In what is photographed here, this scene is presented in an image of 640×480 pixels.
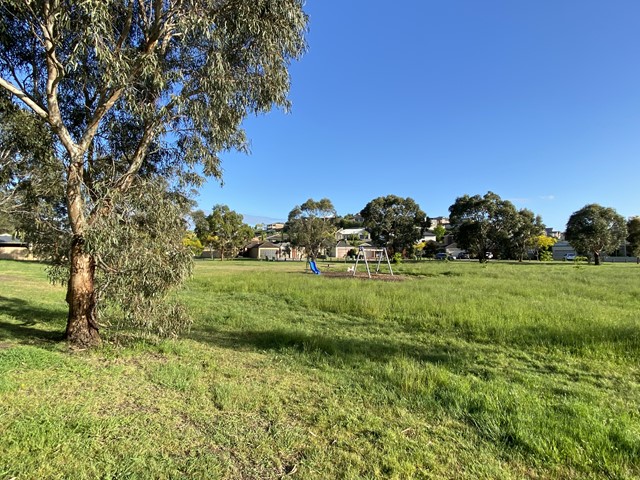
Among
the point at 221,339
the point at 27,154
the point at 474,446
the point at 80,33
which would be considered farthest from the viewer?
the point at 221,339

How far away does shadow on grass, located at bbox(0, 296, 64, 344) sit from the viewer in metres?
6.82

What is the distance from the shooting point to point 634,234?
50812 millimetres

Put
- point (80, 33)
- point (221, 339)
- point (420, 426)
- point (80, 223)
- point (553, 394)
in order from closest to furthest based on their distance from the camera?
point (420, 426)
point (553, 394)
point (80, 33)
point (80, 223)
point (221, 339)

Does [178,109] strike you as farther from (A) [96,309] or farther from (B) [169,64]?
(A) [96,309]

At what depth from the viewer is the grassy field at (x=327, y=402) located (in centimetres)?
293

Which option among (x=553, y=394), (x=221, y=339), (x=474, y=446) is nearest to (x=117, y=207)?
(x=221, y=339)

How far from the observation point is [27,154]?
693 cm

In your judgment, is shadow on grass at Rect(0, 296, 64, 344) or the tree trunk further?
shadow on grass at Rect(0, 296, 64, 344)

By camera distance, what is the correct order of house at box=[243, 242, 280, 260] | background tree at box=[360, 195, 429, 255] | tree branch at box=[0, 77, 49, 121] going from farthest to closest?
house at box=[243, 242, 280, 260] < background tree at box=[360, 195, 429, 255] < tree branch at box=[0, 77, 49, 121]

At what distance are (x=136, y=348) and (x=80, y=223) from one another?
2.27 metres

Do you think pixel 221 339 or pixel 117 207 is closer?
pixel 117 207

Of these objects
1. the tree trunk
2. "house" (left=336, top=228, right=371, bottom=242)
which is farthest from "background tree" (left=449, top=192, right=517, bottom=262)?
the tree trunk

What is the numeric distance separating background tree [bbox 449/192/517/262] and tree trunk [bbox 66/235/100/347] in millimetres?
51476

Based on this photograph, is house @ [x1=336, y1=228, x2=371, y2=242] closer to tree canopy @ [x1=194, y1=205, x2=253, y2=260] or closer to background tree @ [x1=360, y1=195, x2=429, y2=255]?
background tree @ [x1=360, y1=195, x2=429, y2=255]
